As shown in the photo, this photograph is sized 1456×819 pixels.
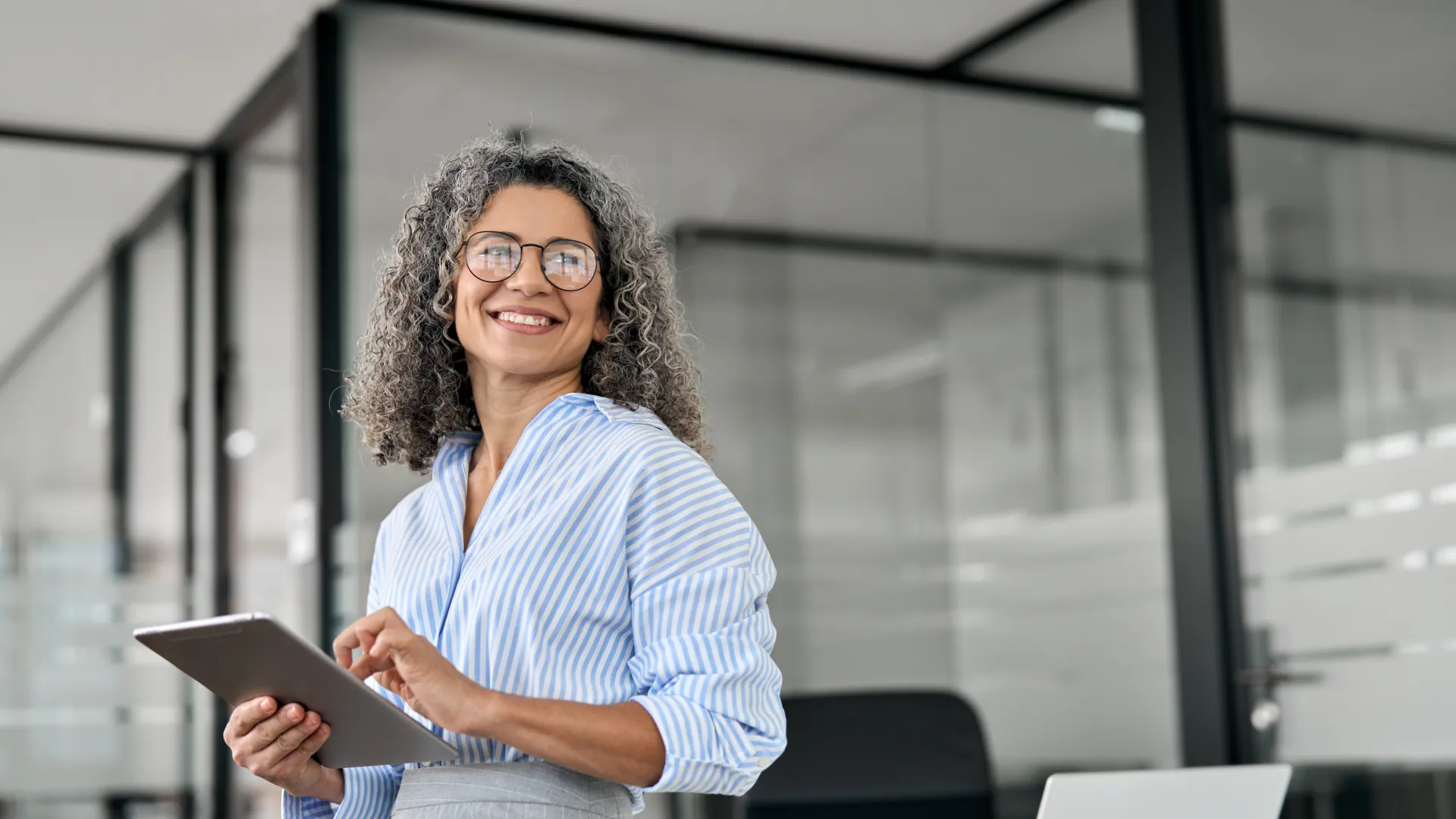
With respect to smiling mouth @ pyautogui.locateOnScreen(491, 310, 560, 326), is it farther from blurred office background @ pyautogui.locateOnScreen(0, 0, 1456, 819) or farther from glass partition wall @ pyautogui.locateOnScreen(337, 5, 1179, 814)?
glass partition wall @ pyautogui.locateOnScreen(337, 5, 1179, 814)

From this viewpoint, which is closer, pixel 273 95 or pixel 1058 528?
pixel 1058 528

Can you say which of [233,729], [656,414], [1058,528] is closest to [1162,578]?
[1058,528]

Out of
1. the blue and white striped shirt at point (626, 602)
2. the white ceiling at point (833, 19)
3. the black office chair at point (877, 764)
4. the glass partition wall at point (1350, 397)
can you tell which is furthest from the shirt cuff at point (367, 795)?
the white ceiling at point (833, 19)

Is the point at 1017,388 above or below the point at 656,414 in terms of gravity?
above

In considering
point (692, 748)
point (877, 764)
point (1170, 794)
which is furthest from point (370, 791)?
point (877, 764)

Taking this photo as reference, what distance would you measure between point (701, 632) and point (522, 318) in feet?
1.07

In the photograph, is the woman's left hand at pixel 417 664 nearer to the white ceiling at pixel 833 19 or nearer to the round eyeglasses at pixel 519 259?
the round eyeglasses at pixel 519 259

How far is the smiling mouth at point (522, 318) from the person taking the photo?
56.4 inches

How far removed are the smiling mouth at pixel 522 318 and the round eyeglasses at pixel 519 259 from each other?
3cm

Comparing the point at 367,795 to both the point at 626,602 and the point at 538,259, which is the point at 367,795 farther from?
the point at 538,259

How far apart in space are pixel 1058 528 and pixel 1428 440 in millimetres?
1139

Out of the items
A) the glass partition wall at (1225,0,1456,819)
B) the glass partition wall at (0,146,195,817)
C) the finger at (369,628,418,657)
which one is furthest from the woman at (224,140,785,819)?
the glass partition wall at (0,146,195,817)

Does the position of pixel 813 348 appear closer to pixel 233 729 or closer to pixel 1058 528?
pixel 1058 528

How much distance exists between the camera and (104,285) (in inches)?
214
